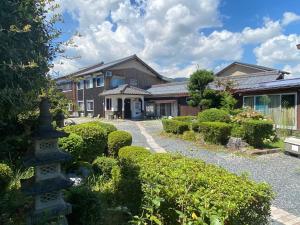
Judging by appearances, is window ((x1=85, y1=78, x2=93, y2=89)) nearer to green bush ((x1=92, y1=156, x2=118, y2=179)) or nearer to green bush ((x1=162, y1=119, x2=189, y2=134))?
green bush ((x1=162, y1=119, x2=189, y2=134))

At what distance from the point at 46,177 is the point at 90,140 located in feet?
14.2

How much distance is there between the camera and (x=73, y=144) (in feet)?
23.7

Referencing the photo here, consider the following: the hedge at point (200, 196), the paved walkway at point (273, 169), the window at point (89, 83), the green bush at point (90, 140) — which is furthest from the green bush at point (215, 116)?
the window at point (89, 83)

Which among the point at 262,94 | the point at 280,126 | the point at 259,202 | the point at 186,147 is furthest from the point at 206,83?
the point at 259,202

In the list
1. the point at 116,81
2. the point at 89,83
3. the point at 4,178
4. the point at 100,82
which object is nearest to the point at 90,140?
the point at 4,178

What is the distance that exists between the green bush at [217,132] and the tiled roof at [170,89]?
41.1 ft

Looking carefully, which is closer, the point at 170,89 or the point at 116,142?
the point at 116,142

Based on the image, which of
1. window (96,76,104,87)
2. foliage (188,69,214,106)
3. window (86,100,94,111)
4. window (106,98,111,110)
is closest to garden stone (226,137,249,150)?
foliage (188,69,214,106)

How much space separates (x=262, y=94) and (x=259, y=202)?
580 inches

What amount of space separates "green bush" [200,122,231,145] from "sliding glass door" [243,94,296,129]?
4.83 m

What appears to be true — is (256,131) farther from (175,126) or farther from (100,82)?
(100,82)

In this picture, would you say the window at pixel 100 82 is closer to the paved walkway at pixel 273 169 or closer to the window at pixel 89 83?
the window at pixel 89 83

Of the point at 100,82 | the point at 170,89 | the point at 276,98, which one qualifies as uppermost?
the point at 100,82

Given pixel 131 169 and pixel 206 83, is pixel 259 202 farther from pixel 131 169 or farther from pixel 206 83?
pixel 206 83
